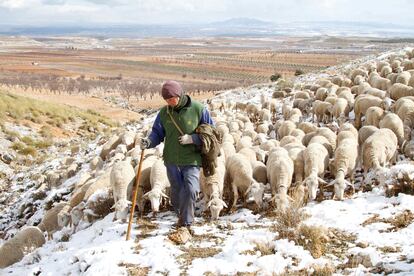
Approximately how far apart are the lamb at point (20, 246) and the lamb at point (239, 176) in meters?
4.13

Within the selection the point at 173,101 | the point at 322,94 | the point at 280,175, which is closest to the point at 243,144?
the point at 280,175

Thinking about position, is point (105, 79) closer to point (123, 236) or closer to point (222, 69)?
point (222, 69)

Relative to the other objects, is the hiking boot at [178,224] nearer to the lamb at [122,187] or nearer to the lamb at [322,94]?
the lamb at [122,187]

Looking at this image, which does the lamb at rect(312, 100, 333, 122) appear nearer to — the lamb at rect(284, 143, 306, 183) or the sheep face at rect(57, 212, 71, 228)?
the lamb at rect(284, 143, 306, 183)

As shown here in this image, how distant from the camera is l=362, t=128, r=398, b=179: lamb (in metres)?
9.48

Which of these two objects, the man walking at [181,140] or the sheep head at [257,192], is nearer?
the man walking at [181,140]

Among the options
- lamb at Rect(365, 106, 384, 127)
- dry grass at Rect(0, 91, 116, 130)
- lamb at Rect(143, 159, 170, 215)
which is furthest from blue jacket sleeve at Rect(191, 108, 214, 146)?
dry grass at Rect(0, 91, 116, 130)

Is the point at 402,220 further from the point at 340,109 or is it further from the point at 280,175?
the point at 340,109

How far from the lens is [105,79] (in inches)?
3211

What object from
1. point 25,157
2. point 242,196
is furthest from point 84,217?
point 25,157

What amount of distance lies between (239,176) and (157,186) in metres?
1.75

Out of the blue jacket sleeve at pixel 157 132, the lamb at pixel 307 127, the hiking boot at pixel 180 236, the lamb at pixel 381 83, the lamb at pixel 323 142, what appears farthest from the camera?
the lamb at pixel 381 83

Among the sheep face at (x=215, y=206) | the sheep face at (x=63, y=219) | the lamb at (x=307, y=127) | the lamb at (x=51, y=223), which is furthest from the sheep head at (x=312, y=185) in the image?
the lamb at (x=51, y=223)

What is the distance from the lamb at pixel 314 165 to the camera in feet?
28.1
